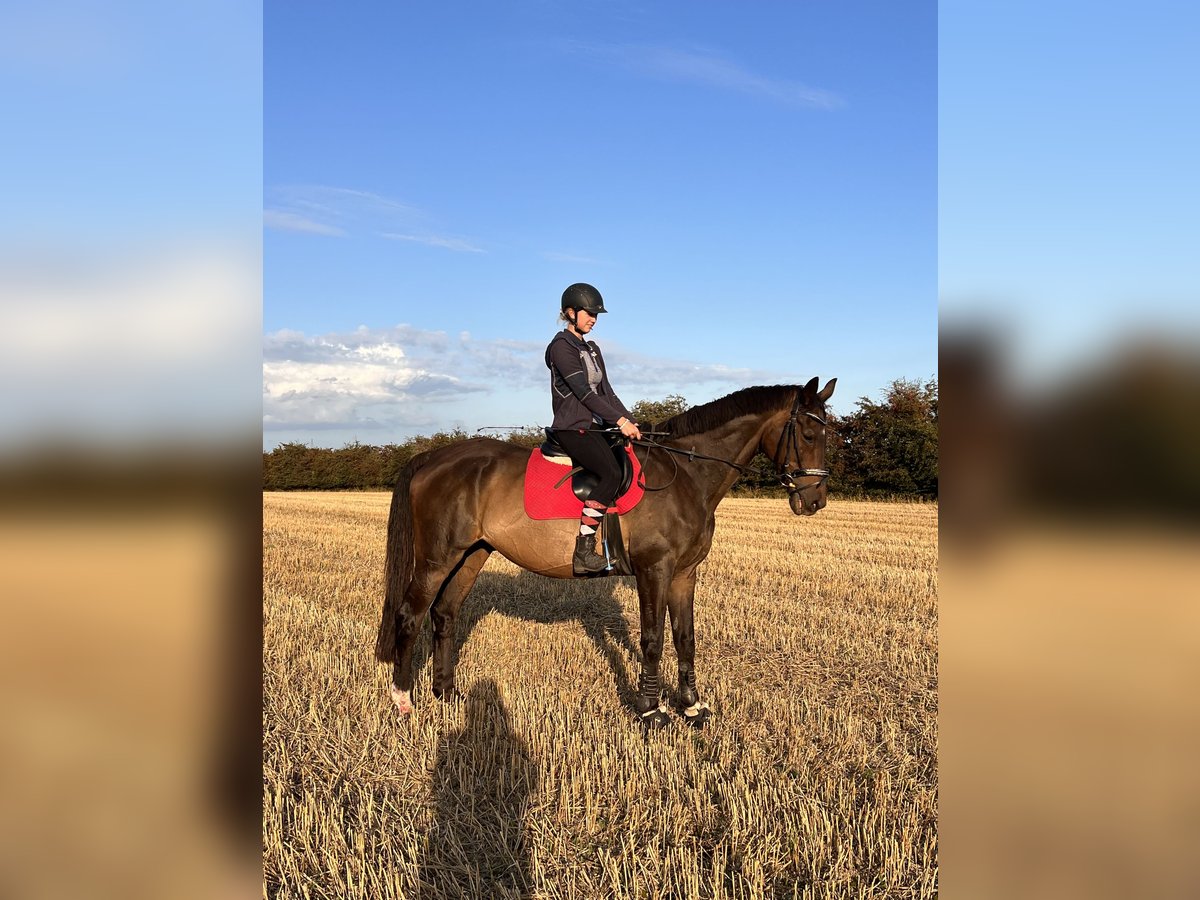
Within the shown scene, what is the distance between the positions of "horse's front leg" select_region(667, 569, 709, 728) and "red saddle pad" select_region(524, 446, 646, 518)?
97cm

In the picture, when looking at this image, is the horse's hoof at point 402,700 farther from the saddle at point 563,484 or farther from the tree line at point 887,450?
the tree line at point 887,450

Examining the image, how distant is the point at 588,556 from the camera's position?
6887mm

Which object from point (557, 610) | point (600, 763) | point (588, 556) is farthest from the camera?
point (557, 610)

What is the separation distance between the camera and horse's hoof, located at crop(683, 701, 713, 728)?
21.3 feet

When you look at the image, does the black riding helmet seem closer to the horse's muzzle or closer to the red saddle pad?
the red saddle pad

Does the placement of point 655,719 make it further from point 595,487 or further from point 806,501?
point 806,501

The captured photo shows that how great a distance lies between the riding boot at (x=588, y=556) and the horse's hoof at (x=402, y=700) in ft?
6.27

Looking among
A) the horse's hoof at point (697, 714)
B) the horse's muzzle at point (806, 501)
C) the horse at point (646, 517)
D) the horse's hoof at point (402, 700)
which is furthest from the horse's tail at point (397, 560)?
the horse's muzzle at point (806, 501)

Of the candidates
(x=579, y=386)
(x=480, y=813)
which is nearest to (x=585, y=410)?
(x=579, y=386)

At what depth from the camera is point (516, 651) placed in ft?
28.5

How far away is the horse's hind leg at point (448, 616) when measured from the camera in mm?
7367

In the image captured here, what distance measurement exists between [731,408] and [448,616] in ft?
11.5

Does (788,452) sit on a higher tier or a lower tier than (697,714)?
higher
